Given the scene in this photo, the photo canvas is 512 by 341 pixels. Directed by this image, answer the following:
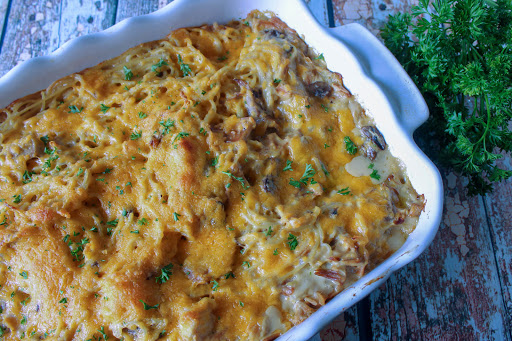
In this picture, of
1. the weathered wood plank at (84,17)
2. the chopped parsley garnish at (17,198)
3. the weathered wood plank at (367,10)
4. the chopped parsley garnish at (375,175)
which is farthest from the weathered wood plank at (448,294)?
the weathered wood plank at (84,17)

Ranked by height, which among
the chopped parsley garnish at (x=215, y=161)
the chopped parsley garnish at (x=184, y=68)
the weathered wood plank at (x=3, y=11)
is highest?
the weathered wood plank at (x=3, y=11)

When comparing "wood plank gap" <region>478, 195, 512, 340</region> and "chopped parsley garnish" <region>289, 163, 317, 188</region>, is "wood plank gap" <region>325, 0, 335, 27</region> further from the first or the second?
"wood plank gap" <region>478, 195, 512, 340</region>

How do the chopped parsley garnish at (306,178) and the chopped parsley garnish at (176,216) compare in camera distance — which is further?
the chopped parsley garnish at (306,178)

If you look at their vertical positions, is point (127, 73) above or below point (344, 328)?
above

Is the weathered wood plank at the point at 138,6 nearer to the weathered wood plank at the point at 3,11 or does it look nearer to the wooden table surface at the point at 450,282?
the wooden table surface at the point at 450,282

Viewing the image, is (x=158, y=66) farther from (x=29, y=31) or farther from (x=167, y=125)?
(x=29, y=31)

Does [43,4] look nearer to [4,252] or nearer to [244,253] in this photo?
[4,252]

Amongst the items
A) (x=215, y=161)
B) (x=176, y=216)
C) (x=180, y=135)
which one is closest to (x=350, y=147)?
(x=215, y=161)
